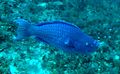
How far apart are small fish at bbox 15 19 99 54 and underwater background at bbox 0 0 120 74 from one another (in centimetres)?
157

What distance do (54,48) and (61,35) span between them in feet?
7.28

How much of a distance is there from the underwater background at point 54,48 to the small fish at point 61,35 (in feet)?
5.16

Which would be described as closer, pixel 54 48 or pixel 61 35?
pixel 61 35

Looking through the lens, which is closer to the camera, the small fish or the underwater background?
the small fish

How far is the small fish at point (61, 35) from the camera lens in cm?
341

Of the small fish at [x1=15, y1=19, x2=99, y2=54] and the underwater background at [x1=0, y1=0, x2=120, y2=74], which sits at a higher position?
the small fish at [x1=15, y1=19, x2=99, y2=54]

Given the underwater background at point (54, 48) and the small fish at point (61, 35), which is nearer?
the small fish at point (61, 35)

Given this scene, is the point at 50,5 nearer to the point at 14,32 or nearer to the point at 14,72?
the point at 14,32

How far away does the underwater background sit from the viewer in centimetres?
513

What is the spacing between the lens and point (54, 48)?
5629 millimetres

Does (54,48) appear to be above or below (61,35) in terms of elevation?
below

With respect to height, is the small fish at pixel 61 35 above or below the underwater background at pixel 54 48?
above

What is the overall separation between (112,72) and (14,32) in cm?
235

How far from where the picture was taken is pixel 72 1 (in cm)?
770
